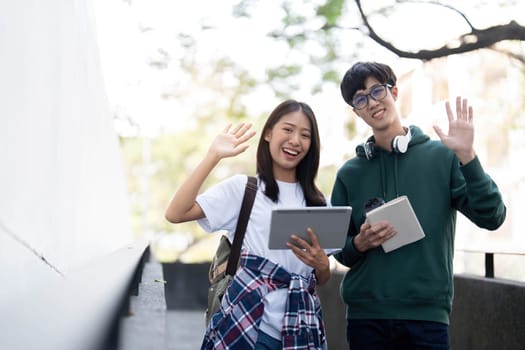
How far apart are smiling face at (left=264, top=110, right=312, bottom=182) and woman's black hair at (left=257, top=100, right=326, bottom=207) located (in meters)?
0.03

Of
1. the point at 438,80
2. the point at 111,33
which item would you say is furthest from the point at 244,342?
the point at 438,80

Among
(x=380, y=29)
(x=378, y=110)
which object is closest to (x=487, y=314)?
(x=378, y=110)

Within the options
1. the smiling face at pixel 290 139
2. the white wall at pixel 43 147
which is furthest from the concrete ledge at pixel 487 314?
the white wall at pixel 43 147

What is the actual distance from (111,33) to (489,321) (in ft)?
25.7

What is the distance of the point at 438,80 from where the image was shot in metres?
18.1

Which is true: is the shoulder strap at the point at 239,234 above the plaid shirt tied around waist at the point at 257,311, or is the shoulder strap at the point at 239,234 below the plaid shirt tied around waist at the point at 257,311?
above

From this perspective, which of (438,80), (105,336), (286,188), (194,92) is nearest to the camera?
(105,336)

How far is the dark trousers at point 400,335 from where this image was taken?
3.56 metres

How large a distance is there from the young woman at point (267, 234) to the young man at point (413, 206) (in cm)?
24

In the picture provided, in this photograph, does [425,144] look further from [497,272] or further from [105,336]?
[497,272]

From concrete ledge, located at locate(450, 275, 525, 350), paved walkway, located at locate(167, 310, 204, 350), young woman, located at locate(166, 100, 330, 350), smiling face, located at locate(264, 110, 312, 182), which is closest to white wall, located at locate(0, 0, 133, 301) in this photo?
young woman, located at locate(166, 100, 330, 350)

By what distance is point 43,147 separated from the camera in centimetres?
347

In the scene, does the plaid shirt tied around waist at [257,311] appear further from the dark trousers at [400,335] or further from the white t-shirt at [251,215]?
the dark trousers at [400,335]

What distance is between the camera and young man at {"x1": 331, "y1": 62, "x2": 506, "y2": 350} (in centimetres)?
354
